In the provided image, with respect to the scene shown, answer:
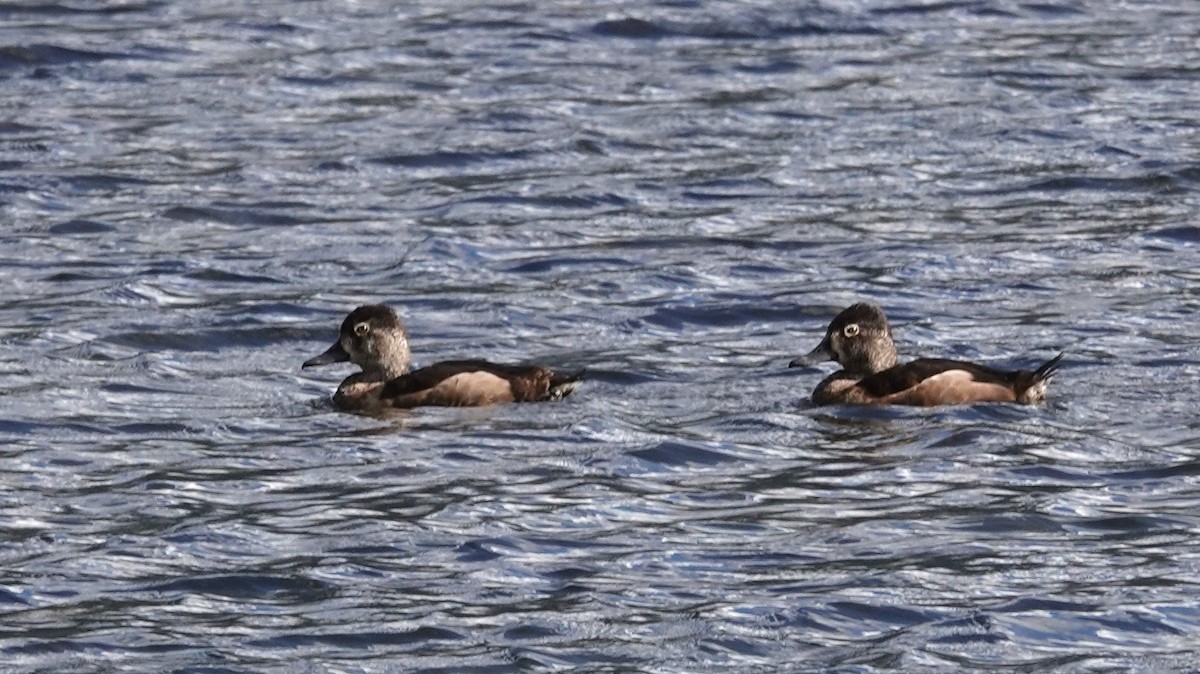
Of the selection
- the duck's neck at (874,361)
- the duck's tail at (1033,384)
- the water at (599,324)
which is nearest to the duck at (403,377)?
the water at (599,324)

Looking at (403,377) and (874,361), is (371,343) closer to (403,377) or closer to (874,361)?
(403,377)

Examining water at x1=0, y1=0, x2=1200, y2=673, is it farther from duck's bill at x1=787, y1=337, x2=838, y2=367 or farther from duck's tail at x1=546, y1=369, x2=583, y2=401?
duck's bill at x1=787, y1=337, x2=838, y2=367

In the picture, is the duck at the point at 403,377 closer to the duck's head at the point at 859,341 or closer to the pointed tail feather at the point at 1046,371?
the duck's head at the point at 859,341

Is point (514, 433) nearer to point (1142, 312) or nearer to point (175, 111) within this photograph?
point (1142, 312)

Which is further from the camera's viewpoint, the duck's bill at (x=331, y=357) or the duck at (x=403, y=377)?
the duck's bill at (x=331, y=357)

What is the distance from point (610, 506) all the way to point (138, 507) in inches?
81.4

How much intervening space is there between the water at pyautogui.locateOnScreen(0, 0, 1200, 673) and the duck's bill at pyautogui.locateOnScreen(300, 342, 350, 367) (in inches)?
7.3

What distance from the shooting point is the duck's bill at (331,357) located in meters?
15.8

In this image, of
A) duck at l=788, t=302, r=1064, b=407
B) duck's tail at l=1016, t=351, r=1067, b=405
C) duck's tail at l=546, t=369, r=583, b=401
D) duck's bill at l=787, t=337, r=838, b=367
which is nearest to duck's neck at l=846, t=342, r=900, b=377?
duck at l=788, t=302, r=1064, b=407

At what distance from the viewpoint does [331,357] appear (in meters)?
15.9

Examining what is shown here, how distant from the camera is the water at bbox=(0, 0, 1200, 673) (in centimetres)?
1106

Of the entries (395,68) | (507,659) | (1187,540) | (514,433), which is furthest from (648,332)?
(395,68)

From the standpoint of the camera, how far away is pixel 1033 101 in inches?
941

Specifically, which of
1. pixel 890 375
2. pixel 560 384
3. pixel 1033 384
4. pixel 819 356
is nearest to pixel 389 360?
pixel 560 384
